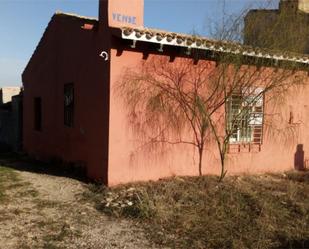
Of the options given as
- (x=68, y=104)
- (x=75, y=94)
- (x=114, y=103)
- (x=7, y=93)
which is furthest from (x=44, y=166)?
(x=7, y=93)

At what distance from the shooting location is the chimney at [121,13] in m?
9.24

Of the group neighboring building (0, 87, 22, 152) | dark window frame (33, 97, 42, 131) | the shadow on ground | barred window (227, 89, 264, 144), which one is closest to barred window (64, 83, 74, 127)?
the shadow on ground

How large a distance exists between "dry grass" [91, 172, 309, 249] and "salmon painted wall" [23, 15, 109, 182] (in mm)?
1545

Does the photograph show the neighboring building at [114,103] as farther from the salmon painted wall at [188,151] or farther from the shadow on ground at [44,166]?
the shadow on ground at [44,166]

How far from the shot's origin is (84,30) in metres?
10.6

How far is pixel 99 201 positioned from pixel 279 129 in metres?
5.75

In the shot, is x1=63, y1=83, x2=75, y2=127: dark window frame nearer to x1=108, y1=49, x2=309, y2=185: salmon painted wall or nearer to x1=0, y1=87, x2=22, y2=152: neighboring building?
x1=108, y1=49, x2=309, y2=185: salmon painted wall

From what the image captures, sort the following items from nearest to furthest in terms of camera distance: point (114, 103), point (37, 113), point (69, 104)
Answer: point (114, 103) < point (69, 104) < point (37, 113)

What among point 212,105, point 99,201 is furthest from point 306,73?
point 99,201

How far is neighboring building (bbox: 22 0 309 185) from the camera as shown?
9273 mm

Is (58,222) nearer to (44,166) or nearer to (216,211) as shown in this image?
(216,211)

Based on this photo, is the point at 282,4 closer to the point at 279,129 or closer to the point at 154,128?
the point at 279,129

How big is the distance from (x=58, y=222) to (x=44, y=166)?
223 inches

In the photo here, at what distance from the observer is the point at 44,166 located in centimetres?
1265
